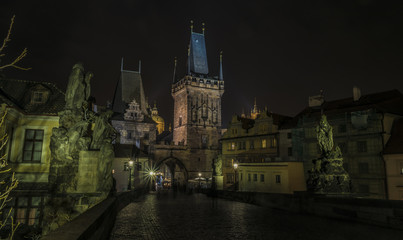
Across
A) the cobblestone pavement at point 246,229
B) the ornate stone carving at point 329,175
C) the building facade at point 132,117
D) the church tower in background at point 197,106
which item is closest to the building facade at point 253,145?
the building facade at point 132,117

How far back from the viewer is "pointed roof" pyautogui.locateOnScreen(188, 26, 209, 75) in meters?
70.9

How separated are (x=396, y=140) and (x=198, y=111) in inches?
1609

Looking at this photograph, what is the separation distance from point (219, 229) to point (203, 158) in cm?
5321

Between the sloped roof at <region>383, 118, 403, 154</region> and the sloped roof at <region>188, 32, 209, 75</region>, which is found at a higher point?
the sloped roof at <region>188, 32, 209, 75</region>

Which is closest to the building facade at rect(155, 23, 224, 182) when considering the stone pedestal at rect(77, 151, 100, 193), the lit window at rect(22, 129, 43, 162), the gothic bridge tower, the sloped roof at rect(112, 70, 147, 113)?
the gothic bridge tower

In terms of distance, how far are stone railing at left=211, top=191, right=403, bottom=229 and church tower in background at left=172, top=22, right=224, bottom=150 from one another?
46.4 meters

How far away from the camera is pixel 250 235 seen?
31.0 ft

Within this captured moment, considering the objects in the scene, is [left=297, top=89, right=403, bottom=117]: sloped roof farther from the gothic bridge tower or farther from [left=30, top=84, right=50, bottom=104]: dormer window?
the gothic bridge tower

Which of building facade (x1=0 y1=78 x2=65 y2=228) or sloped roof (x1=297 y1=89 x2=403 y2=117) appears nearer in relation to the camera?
building facade (x1=0 y1=78 x2=65 y2=228)

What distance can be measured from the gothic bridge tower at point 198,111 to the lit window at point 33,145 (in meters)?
44.1

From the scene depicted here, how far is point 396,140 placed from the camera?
1162 inches

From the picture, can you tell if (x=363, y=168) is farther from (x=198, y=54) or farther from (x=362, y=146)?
(x=198, y=54)

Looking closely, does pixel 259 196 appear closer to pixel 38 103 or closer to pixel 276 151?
pixel 38 103

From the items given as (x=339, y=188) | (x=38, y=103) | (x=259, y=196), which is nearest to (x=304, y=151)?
(x=259, y=196)
